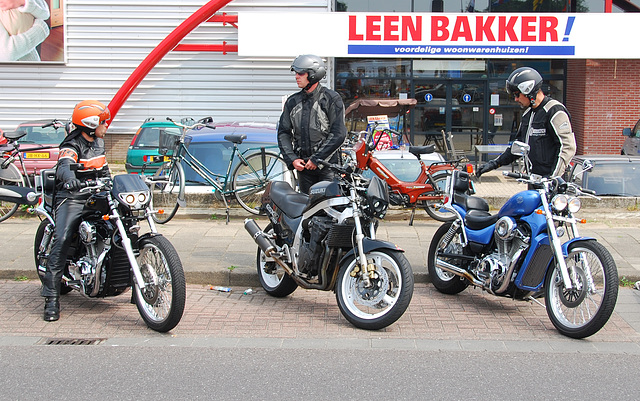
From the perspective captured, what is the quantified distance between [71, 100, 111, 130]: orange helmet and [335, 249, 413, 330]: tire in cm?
237

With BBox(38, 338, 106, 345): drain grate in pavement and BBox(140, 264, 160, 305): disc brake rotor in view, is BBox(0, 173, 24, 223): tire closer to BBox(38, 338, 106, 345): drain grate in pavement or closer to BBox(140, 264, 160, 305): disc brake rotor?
BBox(38, 338, 106, 345): drain grate in pavement

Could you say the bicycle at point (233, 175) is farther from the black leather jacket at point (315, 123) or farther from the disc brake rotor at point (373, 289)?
the disc brake rotor at point (373, 289)

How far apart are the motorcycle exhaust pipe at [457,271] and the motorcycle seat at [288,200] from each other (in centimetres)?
137

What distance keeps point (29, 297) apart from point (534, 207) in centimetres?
454

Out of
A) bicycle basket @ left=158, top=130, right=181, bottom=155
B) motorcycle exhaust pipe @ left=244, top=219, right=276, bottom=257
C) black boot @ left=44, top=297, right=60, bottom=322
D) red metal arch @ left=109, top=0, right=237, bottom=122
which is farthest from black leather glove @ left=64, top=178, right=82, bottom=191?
red metal arch @ left=109, top=0, right=237, bottom=122

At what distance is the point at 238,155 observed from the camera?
962 centimetres

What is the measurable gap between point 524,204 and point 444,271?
1.17m

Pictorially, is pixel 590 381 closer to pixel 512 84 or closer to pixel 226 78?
pixel 512 84

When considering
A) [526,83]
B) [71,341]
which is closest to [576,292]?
[526,83]

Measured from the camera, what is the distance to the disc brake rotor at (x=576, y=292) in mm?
5258

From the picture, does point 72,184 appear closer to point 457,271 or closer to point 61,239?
point 61,239

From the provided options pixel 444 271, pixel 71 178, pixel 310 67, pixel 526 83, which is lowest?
pixel 444 271

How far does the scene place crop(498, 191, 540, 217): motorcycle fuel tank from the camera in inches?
225

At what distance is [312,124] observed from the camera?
6.70m
